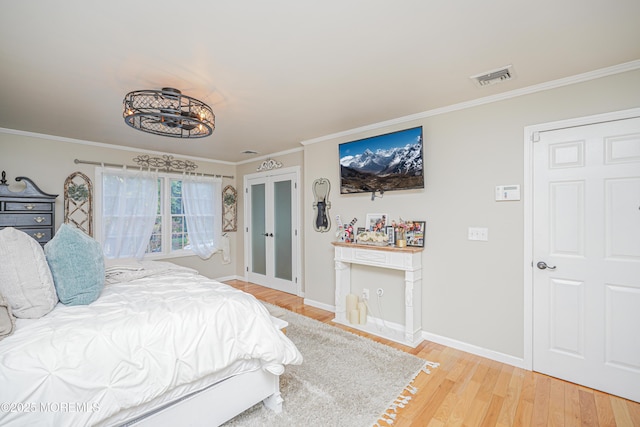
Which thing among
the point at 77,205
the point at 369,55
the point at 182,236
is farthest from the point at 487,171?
the point at 77,205

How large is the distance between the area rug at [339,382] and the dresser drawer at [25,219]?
326 centimetres

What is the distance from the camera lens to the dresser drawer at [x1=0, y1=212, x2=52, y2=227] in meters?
3.10

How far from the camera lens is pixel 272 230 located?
5105 mm

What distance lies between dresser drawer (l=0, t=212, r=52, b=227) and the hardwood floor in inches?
165

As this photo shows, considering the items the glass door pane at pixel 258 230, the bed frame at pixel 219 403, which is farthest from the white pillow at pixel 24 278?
the glass door pane at pixel 258 230

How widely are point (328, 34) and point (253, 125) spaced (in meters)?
1.89

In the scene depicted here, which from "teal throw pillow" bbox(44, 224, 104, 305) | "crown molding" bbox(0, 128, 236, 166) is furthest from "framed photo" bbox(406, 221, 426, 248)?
"crown molding" bbox(0, 128, 236, 166)

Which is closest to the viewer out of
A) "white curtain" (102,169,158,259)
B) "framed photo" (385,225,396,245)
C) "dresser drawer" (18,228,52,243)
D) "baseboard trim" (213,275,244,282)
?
"framed photo" (385,225,396,245)

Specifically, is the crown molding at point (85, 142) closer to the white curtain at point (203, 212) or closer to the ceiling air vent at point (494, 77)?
the white curtain at point (203, 212)

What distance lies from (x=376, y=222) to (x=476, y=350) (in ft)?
5.34

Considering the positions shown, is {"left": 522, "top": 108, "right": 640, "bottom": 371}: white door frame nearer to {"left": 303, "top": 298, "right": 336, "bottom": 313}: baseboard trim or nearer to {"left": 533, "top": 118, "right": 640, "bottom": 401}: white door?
{"left": 533, "top": 118, "right": 640, "bottom": 401}: white door

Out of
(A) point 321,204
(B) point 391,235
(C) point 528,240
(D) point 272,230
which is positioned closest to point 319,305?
(A) point 321,204

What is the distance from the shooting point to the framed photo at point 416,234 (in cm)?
304

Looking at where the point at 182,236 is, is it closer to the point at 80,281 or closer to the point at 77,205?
the point at 77,205
